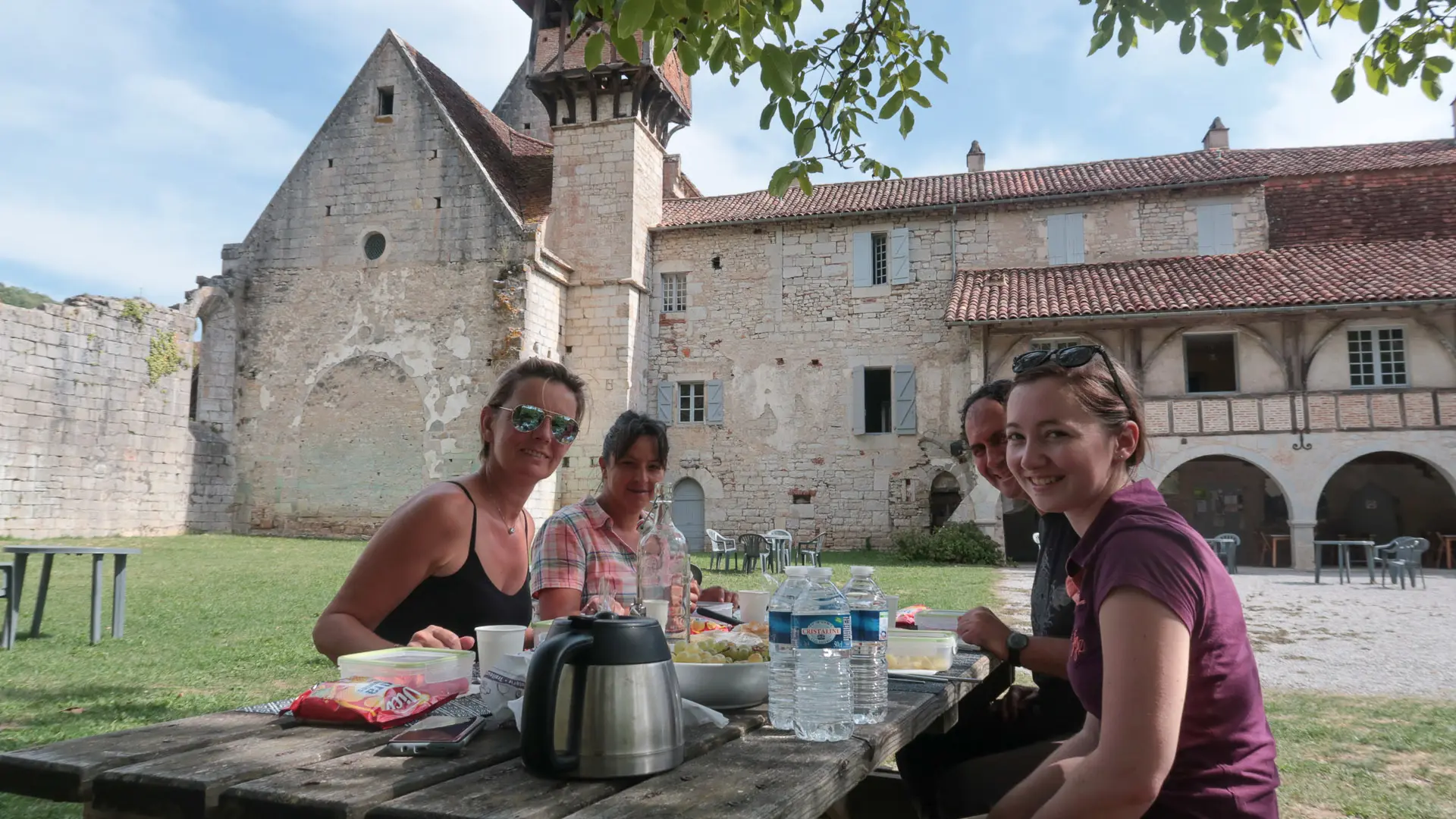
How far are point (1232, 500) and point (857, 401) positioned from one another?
9.43 m

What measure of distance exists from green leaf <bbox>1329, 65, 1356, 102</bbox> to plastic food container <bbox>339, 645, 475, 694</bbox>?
4159 mm

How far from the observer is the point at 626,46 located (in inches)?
114

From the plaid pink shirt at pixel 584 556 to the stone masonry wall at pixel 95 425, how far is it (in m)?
17.0

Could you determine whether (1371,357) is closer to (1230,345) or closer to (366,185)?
(1230,345)

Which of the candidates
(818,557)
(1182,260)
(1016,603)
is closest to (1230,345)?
(1182,260)

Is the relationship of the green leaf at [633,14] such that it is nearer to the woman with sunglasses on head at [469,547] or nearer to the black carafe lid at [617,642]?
the woman with sunglasses on head at [469,547]

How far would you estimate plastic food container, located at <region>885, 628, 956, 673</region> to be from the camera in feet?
7.76

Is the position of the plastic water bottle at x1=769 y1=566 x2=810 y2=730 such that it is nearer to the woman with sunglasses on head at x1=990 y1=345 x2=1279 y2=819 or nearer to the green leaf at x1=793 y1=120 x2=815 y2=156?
the woman with sunglasses on head at x1=990 y1=345 x2=1279 y2=819

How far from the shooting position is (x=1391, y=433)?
1636 cm

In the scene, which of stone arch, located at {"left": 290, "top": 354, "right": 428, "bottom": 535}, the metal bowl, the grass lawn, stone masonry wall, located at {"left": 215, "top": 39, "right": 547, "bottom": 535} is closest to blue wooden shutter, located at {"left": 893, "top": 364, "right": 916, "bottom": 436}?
stone masonry wall, located at {"left": 215, "top": 39, "right": 547, "bottom": 535}

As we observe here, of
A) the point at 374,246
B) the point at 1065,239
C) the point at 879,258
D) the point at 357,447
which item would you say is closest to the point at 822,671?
the point at 879,258

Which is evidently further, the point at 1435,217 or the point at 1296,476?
the point at 1435,217

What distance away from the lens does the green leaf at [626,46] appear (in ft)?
9.16

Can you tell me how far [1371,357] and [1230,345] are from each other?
156 inches
